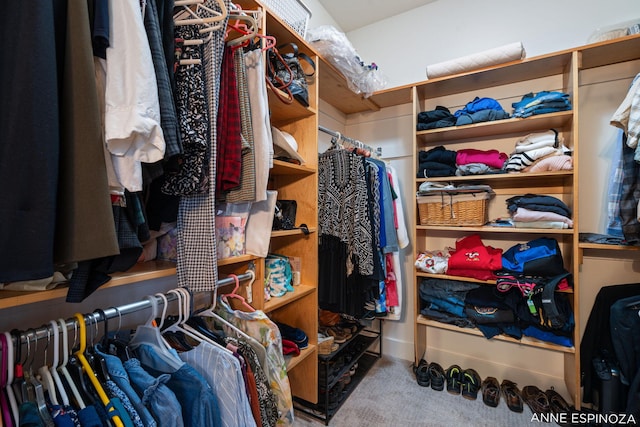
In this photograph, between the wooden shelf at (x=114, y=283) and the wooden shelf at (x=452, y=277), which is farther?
the wooden shelf at (x=452, y=277)

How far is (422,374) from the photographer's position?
1.96 meters

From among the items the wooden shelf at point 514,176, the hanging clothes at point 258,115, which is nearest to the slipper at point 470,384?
the wooden shelf at point 514,176

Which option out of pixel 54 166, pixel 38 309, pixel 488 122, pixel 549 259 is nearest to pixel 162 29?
pixel 54 166

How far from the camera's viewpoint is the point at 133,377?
2.32 feet

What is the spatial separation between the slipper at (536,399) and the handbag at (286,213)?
70.8 inches

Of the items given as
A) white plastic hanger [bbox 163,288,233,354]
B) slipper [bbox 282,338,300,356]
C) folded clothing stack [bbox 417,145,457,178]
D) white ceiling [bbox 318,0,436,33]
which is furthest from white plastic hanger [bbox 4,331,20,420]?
white ceiling [bbox 318,0,436,33]

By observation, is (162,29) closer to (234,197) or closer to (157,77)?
(157,77)

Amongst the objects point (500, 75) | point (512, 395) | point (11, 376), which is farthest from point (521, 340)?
point (11, 376)

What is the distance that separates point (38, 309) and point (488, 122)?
2.29 metres

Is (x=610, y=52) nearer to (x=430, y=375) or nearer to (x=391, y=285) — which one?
(x=391, y=285)

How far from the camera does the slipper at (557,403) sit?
1.65 meters

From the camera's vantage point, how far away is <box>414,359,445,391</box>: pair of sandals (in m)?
1.91

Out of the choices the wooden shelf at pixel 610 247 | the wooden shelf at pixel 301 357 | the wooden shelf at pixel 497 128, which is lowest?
the wooden shelf at pixel 301 357

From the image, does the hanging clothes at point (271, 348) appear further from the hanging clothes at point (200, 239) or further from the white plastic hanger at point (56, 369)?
the white plastic hanger at point (56, 369)
